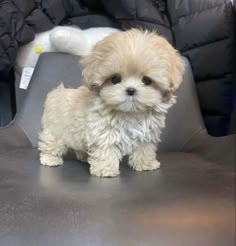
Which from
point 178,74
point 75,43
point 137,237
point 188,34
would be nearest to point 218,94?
point 188,34

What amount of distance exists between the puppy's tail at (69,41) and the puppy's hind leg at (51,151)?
0.47 meters

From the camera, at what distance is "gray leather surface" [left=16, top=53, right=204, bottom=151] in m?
1.49

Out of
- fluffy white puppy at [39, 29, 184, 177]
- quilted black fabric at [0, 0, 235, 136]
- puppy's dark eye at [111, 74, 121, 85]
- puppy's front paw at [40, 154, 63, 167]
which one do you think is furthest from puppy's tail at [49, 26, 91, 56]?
puppy's dark eye at [111, 74, 121, 85]

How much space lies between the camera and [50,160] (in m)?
1.18

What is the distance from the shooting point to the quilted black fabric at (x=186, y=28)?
1.57 meters

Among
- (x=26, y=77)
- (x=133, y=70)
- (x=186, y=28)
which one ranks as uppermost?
(x=133, y=70)

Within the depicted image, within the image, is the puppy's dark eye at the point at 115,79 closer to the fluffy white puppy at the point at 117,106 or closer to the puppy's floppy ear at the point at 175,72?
the fluffy white puppy at the point at 117,106

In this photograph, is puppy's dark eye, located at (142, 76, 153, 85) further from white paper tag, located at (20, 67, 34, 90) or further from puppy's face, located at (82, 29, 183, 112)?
white paper tag, located at (20, 67, 34, 90)

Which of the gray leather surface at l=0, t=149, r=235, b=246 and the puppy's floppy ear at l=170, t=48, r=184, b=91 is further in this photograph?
the puppy's floppy ear at l=170, t=48, r=184, b=91

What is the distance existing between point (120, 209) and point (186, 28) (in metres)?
0.99

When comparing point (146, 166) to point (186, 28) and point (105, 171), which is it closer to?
point (105, 171)

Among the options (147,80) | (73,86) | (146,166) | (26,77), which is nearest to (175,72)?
(147,80)

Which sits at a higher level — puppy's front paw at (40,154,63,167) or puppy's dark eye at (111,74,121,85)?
puppy's dark eye at (111,74,121,85)

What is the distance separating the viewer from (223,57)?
1.56 meters
